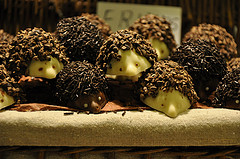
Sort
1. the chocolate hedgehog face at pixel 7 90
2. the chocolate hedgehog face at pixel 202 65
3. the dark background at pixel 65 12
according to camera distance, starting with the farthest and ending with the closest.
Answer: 1. the dark background at pixel 65 12
2. the chocolate hedgehog face at pixel 202 65
3. the chocolate hedgehog face at pixel 7 90

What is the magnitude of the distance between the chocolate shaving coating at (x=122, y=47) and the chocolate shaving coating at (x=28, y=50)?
12 centimetres

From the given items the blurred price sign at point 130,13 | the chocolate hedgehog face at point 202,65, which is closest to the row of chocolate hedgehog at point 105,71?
the chocolate hedgehog face at point 202,65

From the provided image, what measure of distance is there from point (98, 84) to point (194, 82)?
0.91ft

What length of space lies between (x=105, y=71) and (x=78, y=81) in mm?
84

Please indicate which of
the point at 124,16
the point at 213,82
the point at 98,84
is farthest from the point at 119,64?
the point at 124,16

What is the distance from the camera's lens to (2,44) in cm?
77

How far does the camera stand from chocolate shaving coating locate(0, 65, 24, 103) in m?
0.64

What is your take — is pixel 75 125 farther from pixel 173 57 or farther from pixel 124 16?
pixel 124 16

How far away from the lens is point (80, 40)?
2.40ft

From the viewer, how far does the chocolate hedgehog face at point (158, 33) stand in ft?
2.70

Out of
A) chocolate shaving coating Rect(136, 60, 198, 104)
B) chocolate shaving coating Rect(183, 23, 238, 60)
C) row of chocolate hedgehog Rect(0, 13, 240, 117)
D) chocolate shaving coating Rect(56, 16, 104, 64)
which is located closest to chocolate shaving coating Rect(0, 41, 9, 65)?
row of chocolate hedgehog Rect(0, 13, 240, 117)

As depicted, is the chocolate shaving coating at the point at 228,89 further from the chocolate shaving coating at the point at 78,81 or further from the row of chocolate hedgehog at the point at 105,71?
the chocolate shaving coating at the point at 78,81

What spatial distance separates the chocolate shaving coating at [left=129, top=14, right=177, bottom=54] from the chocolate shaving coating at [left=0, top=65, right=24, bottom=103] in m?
0.40

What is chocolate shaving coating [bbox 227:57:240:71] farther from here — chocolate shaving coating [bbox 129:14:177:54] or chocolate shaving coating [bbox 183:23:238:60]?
chocolate shaving coating [bbox 129:14:177:54]
